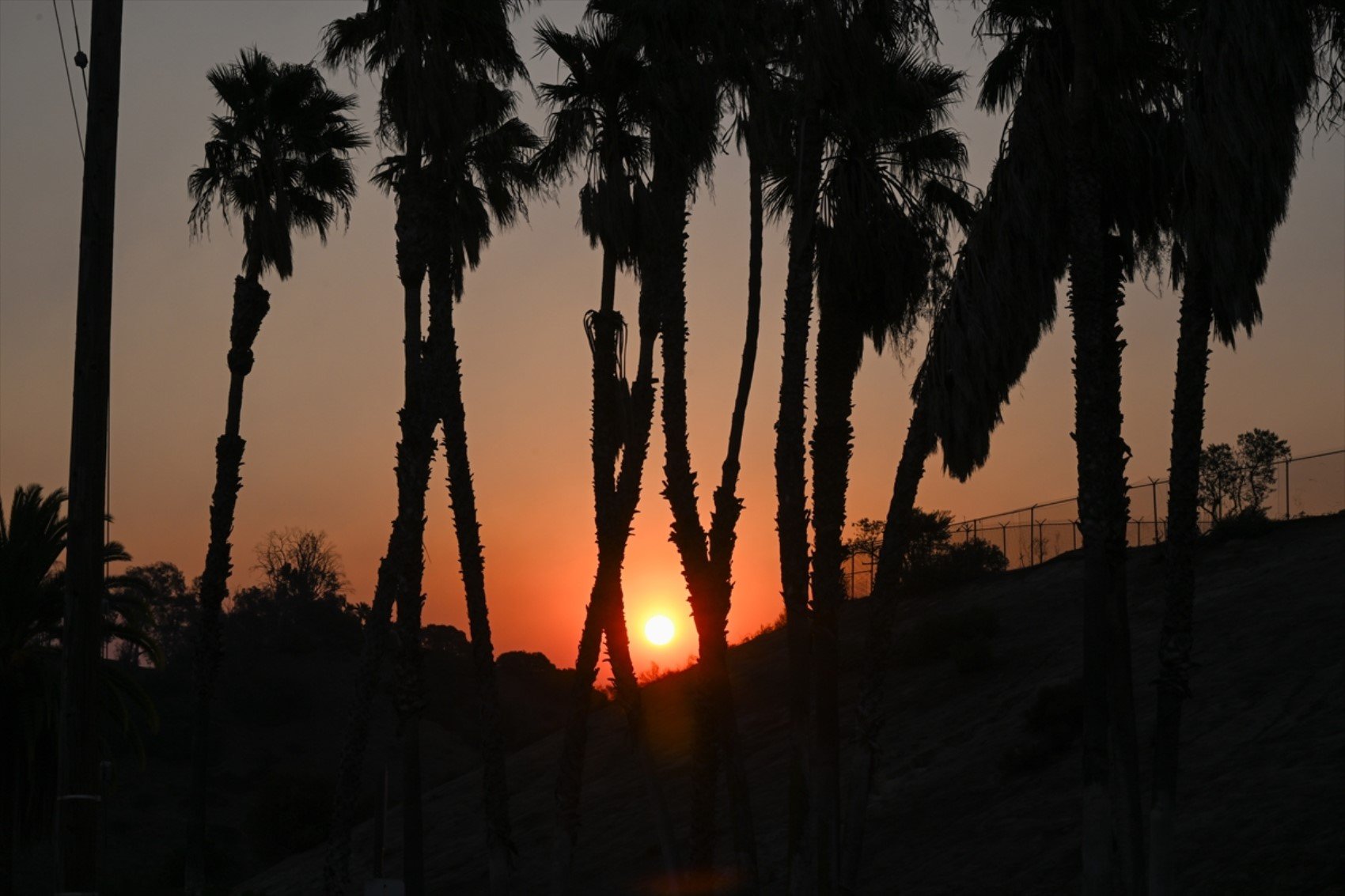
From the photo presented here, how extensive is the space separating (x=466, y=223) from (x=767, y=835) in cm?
1869

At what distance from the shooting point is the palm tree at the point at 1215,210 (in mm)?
19062

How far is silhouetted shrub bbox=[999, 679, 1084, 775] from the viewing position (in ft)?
119

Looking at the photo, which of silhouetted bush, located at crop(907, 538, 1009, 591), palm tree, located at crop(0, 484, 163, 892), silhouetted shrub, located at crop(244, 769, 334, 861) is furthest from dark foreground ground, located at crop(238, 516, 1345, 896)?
palm tree, located at crop(0, 484, 163, 892)

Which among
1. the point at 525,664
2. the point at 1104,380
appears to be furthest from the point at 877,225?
the point at 525,664

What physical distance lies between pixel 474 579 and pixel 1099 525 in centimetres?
1529

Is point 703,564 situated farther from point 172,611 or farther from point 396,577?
point 172,611

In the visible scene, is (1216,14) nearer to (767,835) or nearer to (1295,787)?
(1295,787)

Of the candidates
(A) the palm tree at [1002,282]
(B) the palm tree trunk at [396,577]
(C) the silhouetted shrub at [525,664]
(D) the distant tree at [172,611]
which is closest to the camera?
(A) the palm tree at [1002,282]

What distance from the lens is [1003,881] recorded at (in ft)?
94.6

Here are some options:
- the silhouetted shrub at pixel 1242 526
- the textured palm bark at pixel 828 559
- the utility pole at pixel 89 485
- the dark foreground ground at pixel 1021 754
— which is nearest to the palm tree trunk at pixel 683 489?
the textured palm bark at pixel 828 559

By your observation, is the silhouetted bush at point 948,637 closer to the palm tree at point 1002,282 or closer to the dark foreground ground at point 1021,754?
the dark foreground ground at point 1021,754

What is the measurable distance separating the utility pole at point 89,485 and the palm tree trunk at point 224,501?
22506mm

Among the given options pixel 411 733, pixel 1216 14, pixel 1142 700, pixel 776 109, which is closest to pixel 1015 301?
pixel 1216 14

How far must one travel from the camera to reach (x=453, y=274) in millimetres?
34125
